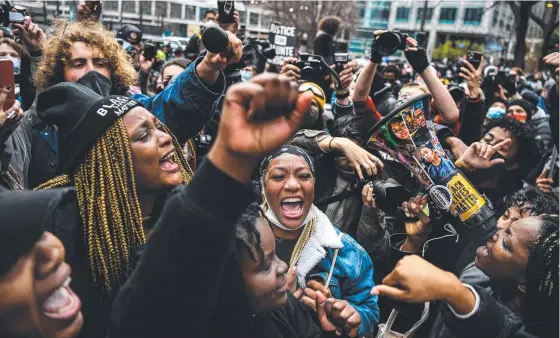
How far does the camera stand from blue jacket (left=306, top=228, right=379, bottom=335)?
1827mm

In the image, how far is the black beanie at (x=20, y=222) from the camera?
76 centimetres

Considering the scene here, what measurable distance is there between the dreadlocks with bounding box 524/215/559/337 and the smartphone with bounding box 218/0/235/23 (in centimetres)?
205

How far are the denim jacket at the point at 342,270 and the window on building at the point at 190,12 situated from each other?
43.2m

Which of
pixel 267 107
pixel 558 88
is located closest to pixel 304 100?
pixel 267 107

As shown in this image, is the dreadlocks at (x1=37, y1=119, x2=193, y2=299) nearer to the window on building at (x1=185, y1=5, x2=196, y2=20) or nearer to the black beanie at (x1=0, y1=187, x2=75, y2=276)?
the black beanie at (x1=0, y1=187, x2=75, y2=276)

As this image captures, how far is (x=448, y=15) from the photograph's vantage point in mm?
43062

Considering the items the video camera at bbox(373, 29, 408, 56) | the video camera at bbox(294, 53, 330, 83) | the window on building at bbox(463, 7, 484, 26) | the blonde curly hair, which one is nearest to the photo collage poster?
the video camera at bbox(373, 29, 408, 56)

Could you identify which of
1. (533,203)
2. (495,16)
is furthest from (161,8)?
(533,203)

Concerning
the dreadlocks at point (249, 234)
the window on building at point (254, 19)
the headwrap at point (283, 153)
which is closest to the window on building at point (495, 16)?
the window on building at point (254, 19)

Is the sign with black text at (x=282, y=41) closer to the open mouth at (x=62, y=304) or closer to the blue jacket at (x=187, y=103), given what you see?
the blue jacket at (x=187, y=103)

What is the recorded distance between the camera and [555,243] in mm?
1571

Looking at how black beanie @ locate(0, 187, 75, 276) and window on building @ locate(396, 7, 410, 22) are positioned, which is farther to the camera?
window on building @ locate(396, 7, 410, 22)

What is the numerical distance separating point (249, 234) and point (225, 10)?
1.85 m

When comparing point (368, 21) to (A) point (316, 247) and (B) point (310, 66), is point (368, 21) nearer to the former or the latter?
(B) point (310, 66)
